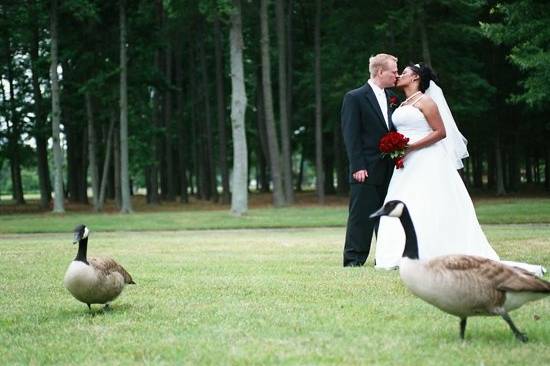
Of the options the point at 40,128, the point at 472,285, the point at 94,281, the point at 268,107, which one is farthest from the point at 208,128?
the point at 472,285

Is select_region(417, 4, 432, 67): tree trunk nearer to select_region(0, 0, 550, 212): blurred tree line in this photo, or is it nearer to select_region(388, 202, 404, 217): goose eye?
select_region(0, 0, 550, 212): blurred tree line

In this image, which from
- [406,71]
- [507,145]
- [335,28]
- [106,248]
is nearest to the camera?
[406,71]

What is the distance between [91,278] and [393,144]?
518cm

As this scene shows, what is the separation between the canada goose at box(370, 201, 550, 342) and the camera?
616 cm

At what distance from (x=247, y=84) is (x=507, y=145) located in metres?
19.0

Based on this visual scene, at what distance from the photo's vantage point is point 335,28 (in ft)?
151

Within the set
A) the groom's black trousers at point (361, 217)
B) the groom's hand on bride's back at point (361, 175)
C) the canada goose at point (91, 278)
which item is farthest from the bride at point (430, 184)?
the canada goose at point (91, 278)

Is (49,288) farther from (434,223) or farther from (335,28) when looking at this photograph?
(335,28)

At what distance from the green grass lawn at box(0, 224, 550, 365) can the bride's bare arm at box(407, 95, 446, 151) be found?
2.09 metres

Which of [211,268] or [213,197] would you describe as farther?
[213,197]

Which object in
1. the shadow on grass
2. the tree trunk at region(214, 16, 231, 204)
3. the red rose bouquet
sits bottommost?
the shadow on grass

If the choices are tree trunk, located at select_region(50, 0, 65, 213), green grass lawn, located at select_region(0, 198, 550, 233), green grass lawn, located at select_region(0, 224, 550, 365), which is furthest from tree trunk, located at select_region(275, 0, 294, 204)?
green grass lawn, located at select_region(0, 224, 550, 365)

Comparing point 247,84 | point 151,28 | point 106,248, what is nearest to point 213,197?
point 247,84

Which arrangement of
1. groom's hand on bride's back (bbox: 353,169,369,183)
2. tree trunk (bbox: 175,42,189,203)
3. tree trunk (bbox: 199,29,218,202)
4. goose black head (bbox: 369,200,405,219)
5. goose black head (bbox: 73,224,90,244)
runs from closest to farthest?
goose black head (bbox: 369,200,405,219)
goose black head (bbox: 73,224,90,244)
groom's hand on bride's back (bbox: 353,169,369,183)
tree trunk (bbox: 199,29,218,202)
tree trunk (bbox: 175,42,189,203)
